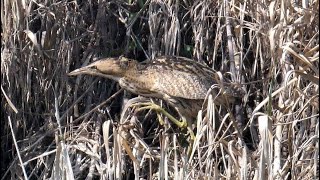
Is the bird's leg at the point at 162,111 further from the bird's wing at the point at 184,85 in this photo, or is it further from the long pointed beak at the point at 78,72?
the long pointed beak at the point at 78,72

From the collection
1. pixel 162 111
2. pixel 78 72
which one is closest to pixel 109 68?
pixel 78 72

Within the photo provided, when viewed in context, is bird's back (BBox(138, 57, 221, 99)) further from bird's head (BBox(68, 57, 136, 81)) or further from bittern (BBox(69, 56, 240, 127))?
bird's head (BBox(68, 57, 136, 81))

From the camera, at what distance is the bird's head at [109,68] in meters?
4.51

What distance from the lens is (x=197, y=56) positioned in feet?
15.2

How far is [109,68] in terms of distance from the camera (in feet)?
15.0

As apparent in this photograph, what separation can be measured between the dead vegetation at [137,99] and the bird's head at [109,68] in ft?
0.31

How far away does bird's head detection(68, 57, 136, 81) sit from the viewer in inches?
177

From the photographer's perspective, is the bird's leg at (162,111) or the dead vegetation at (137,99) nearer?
the dead vegetation at (137,99)

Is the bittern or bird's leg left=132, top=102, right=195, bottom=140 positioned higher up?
the bittern

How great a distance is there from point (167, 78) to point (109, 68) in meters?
0.25

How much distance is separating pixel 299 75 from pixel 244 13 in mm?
530

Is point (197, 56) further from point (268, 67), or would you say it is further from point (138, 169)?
point (138, 169)

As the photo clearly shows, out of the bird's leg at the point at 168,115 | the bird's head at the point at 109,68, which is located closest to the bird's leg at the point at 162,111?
the bird's leg at the point at 168,115

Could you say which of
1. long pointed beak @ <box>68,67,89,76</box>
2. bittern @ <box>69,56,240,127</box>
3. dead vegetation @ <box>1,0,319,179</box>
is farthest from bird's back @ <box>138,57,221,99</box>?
long pointed beak @ <box>68,67,89,76</box>
